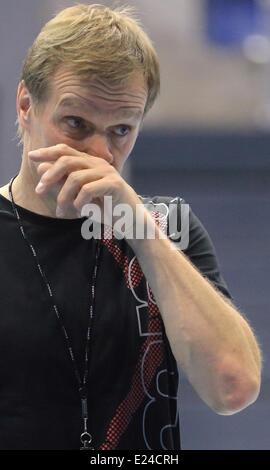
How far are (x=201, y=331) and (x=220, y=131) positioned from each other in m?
6.97

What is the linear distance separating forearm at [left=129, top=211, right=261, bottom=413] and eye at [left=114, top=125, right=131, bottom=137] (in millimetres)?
290

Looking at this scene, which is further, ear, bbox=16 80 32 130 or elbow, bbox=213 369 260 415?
ear, bbox=16 80 32 130

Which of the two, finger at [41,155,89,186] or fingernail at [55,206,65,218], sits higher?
finger at [41,155,89,186]

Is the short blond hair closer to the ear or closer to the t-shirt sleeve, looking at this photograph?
the ear

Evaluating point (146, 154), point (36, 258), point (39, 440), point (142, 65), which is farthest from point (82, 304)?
point (146, 154)

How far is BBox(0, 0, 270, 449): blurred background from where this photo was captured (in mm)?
9547

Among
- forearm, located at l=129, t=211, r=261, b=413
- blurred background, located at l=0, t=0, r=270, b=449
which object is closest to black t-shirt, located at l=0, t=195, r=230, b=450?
forearm, located at l=129, t=211, r=261, b=413

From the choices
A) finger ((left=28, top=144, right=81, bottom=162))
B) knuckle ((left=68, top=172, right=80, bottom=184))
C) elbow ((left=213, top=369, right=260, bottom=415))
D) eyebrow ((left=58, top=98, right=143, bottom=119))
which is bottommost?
elbow ((left=213, top=369, right=260, bottom=415))

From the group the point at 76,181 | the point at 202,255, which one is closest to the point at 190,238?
the point at 202,255

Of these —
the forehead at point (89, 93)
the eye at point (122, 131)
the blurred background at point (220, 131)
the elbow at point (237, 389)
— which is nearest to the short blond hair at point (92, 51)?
the forehead at point (89, 93)

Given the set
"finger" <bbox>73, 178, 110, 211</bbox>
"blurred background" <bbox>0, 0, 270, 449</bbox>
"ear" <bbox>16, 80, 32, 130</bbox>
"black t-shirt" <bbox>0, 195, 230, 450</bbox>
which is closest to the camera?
"finger" <bbox>73, 178, 110, 211</bbox>

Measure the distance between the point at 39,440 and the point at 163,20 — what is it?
728 cm

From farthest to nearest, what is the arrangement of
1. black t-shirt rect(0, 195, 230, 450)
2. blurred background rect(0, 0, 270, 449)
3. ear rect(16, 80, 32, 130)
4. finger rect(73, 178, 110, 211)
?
blurred background rect(0, 0, 270, 449), ear rect(16, 80, 32, 130), black t-shirt rect(0, 195, 230, 450), finger rect(73, 178, 110, 211)

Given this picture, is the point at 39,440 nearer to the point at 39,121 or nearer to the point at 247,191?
the point at 39,121
